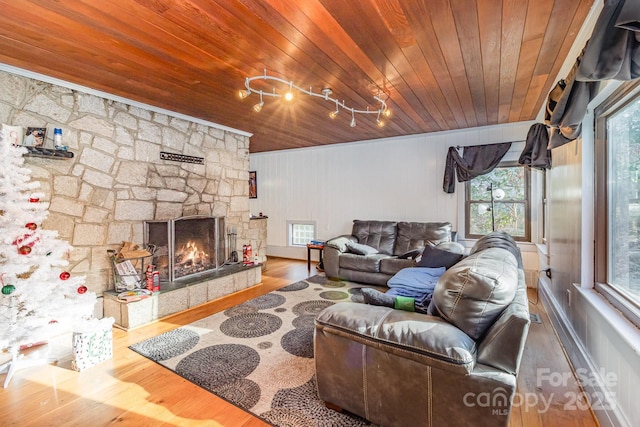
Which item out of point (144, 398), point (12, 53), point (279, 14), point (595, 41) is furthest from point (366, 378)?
point (12, 53)

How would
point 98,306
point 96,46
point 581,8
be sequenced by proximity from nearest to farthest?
1. point 581,8
2. point 96,46
3. point 98,306

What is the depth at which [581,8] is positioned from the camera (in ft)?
5.82

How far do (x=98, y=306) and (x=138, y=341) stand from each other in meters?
0.79

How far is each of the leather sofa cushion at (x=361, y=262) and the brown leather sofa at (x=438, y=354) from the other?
2698mm

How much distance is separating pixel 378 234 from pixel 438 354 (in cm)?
381

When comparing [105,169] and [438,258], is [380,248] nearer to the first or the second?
[438,258]

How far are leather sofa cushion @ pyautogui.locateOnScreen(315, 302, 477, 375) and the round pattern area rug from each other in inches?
22.6

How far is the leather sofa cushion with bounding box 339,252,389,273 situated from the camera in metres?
4.36

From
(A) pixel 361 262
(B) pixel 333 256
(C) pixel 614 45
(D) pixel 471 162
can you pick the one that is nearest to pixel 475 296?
(C) pixel 614 45

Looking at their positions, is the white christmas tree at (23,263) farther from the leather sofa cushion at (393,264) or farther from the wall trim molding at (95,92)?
the leather sofa cushion at (393,264)

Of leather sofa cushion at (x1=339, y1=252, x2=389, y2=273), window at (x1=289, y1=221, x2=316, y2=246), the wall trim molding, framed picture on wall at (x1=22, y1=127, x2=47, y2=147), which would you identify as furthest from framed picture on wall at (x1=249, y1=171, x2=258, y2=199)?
framed picture on wall at (x1=22, y1=127, x2=47, y2=147)

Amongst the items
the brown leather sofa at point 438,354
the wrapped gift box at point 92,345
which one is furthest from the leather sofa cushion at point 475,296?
the wrapped gift box at point 92,345

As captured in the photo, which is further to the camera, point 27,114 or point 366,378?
point 27,114

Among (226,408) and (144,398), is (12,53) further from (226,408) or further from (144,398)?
(226,408)
